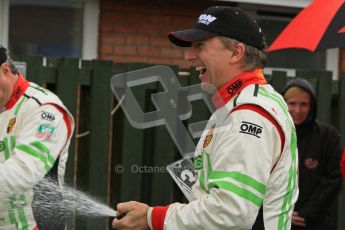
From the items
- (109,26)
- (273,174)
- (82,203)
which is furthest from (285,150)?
(109,26)

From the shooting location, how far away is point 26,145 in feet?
12.3

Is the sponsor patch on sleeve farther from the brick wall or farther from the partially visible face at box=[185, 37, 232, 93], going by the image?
the brick wall

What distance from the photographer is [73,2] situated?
340 inches

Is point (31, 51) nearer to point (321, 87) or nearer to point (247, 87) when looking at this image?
point (321, 87)

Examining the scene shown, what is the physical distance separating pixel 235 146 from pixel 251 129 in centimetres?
9

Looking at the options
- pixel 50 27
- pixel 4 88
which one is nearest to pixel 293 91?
pixel 4 88

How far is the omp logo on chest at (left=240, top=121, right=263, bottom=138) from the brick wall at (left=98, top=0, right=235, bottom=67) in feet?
19.7

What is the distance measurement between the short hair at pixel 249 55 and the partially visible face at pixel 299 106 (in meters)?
2.79

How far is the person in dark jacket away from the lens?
5570mm

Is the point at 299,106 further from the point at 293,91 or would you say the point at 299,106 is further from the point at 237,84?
the point at 237,84

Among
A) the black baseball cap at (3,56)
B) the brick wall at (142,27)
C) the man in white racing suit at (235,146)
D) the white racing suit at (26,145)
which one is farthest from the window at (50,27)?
the man in white racing suit at (235,146)

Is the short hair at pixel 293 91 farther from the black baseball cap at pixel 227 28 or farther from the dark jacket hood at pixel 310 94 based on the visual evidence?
the black baseball cap at pixel 227 28

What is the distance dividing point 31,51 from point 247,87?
596cm

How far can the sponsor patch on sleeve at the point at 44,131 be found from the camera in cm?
380
